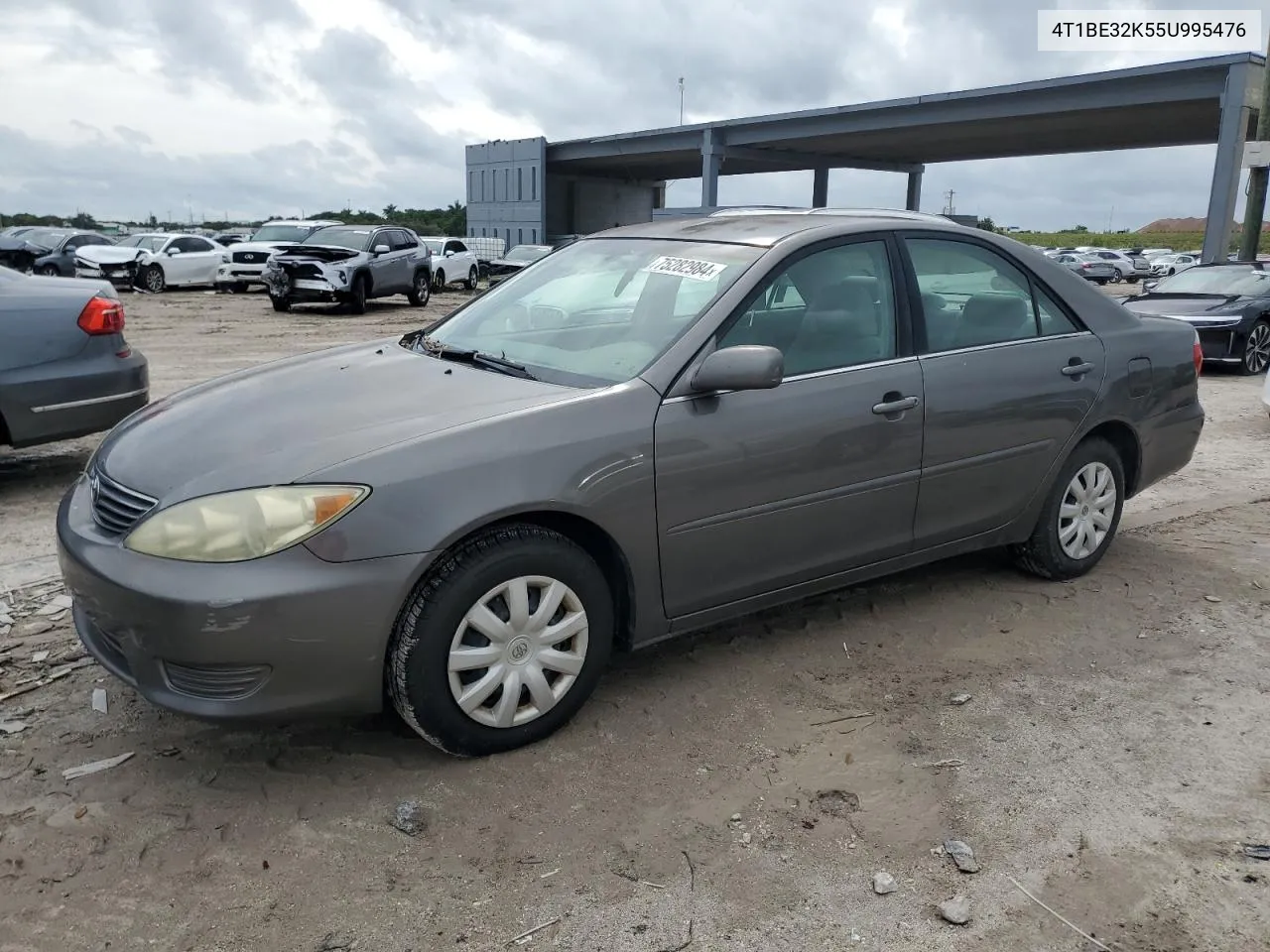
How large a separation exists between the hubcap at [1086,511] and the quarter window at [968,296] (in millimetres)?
762

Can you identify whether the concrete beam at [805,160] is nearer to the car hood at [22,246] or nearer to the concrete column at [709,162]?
the concrete column at [709,162]

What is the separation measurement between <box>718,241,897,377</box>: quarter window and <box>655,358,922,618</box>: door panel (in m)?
0.09

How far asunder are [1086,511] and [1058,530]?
0.21m

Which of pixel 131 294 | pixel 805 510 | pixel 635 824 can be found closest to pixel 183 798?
pixel 635 824

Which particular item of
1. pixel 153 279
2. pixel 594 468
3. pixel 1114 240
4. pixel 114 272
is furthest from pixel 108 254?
pixel 1114 240

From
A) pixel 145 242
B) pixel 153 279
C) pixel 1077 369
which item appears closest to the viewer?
pixel 1077 369

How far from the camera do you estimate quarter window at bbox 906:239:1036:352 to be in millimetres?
4094

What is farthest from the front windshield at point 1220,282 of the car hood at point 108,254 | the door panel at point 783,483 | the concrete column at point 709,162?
the concrete column at point 709,162

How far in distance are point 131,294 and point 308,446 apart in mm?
23760

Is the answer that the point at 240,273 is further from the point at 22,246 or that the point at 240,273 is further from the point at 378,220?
the point at 378,220

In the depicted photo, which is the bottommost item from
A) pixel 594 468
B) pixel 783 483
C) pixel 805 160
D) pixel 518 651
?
pixel 518 651

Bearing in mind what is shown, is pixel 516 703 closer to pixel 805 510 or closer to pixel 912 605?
pixel 805 510

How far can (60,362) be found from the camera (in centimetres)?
572

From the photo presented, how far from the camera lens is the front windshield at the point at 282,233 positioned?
24.8m
